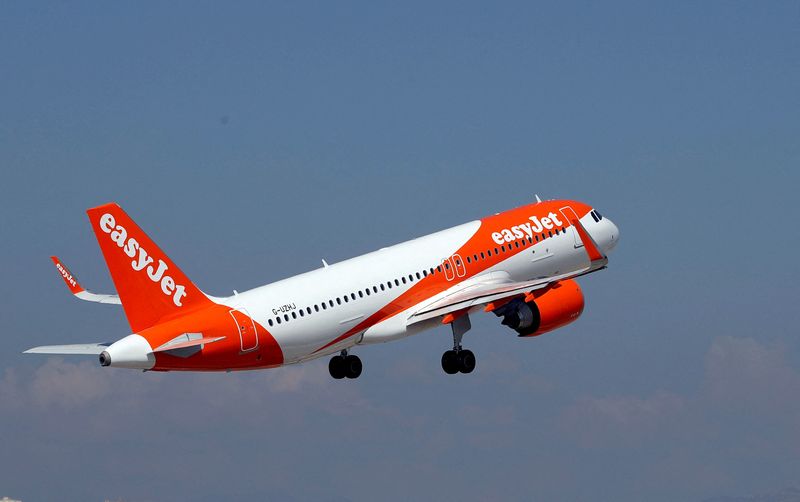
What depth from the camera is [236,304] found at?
64.9 metres

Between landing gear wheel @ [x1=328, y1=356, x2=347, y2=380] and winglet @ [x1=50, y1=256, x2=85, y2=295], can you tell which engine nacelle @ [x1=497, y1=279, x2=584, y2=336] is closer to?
landing gear wheel @ [x1=328, y1=356, x2=347, y2=380]

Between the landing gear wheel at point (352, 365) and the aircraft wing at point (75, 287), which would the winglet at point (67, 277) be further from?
the landing gear wheel at point (352, 365)

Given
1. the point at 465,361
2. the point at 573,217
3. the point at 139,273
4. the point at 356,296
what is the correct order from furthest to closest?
the point at 573,217, the point at 465,361, the point at 356,296, the point at 139,273

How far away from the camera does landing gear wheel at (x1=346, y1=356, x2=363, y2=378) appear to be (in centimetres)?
7250

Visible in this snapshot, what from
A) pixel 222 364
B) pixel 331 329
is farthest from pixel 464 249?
pixel 222 364

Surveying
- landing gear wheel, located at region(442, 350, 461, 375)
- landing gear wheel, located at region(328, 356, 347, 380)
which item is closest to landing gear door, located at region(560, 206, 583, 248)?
landing gear wheel, located at region(442, 350, 461, 375)

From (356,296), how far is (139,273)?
9.84m

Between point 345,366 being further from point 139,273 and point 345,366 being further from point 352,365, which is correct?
point 139,273

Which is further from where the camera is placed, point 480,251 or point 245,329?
point 480,251

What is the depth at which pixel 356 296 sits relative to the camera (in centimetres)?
6806

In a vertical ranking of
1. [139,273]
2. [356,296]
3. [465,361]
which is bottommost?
[465,361]

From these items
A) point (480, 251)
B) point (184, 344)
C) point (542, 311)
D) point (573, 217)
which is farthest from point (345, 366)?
point (573, 217)

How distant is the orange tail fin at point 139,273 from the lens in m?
61.5

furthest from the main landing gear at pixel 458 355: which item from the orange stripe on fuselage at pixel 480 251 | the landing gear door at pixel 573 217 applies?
the landing gear door at pixel 573 217
